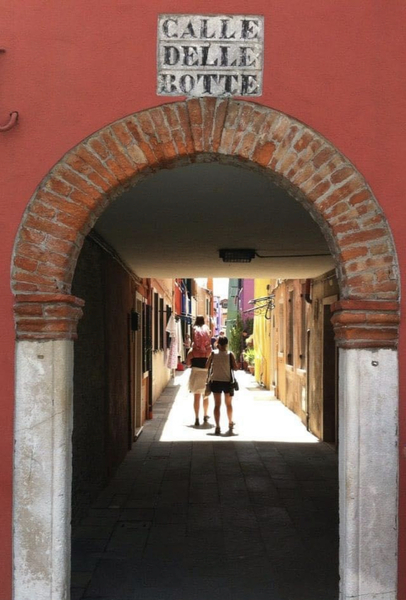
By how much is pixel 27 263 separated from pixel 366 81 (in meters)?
2.04

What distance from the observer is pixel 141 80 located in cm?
407

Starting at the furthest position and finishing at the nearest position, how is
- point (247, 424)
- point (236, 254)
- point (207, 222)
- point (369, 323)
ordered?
point (247, 424)
point (236, 254)
point (207, 222)
point (369, 323)

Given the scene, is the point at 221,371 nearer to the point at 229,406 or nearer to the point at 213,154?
the point at 229,406

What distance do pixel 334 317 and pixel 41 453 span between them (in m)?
1.70

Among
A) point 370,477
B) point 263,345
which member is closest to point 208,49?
point 370,477

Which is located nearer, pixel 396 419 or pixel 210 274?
pixel 396 419

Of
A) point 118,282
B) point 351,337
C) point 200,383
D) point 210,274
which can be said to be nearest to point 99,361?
point 118,282

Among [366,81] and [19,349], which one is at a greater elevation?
[366,81]

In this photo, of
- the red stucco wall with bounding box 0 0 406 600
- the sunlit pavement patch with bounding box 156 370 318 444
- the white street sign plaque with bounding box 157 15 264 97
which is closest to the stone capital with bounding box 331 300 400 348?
the red stucco wall with bounding box 0 0 406 600

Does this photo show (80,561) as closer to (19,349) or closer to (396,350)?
(19,349)

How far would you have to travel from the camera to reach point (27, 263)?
13.1 ft

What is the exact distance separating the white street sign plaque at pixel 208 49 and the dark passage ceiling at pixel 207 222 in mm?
953

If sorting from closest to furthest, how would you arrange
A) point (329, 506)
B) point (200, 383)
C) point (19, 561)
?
1. point (19, 561)
2. point (329, 506)
3. point (200, 383)

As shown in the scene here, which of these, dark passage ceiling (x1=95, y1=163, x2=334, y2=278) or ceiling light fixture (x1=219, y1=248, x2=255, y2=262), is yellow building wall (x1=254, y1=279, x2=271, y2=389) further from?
ceiling light fixture (x1=219, y1=248, x2=255, y2=262)
